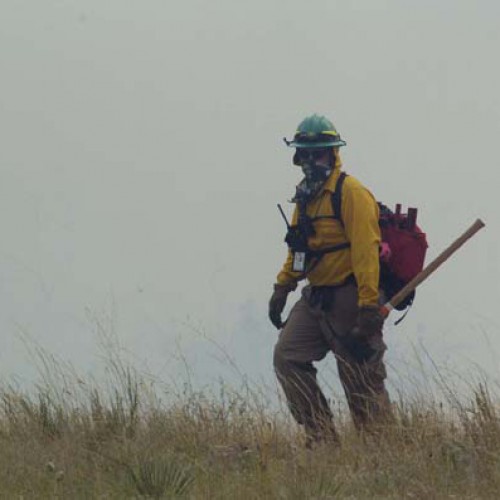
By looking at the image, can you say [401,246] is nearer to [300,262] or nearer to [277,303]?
[300,262]

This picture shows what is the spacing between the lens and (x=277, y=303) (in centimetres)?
932

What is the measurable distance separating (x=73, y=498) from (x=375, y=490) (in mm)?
1364

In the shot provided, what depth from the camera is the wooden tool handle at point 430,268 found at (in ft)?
28.1

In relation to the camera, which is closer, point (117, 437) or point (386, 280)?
point (117, 437)

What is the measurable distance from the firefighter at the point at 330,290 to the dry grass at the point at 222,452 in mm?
243

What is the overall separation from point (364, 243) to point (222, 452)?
5.38 ft

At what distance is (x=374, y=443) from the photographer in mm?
7730

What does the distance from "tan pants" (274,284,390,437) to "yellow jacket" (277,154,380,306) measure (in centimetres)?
13

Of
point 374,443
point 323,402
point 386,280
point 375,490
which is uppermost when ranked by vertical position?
point 386,280

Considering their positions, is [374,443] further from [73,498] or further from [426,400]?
[73,498]

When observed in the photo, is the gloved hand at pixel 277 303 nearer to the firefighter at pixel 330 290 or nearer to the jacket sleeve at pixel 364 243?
the firefighter at pixel 330 290

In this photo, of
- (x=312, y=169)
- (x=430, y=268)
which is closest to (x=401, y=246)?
(x=430, y=268)

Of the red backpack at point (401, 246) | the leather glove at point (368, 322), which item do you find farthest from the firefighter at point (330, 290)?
the red backpack at point (401, 246)

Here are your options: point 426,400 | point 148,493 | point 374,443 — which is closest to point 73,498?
point 148,493
